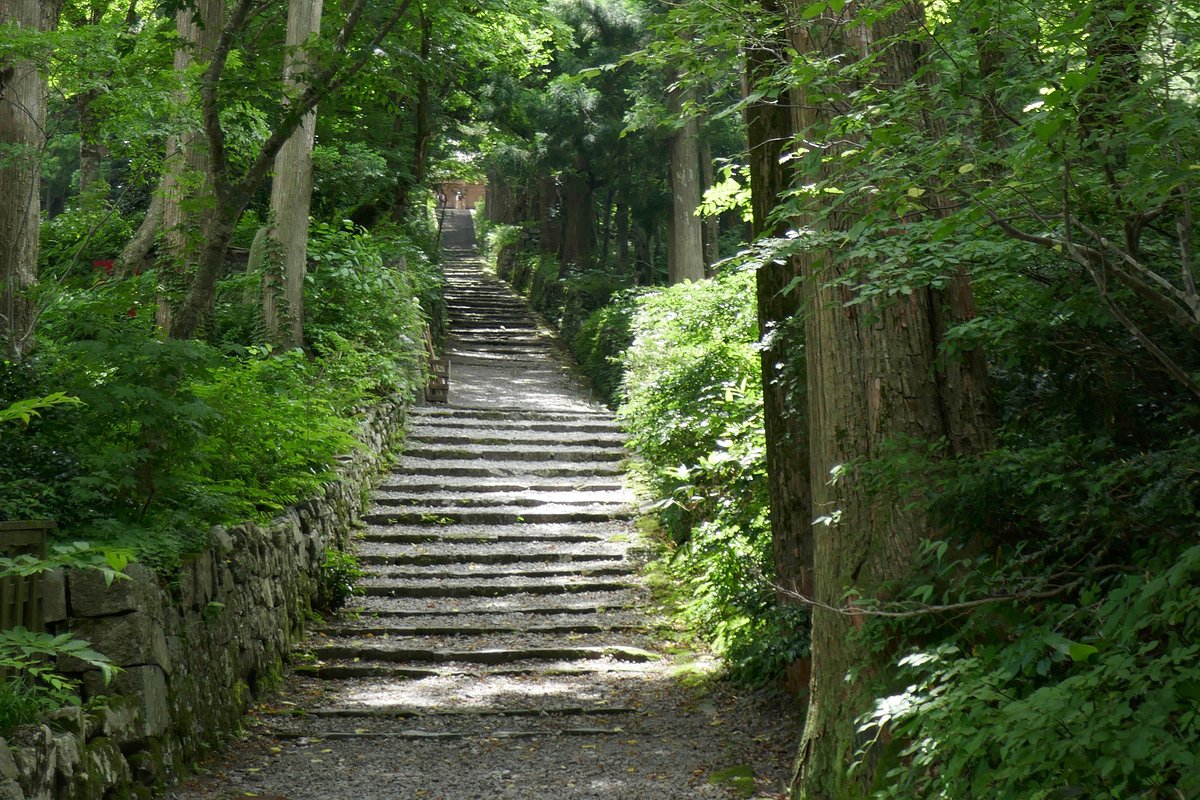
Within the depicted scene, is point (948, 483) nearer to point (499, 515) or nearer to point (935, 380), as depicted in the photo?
point (935, 380)

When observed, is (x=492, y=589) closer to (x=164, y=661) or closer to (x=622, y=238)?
(x=164, y=661)

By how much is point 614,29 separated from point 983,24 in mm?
16879

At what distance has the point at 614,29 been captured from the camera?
19266 mm

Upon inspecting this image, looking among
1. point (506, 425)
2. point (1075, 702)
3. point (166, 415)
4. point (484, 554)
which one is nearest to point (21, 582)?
point (166, 415)

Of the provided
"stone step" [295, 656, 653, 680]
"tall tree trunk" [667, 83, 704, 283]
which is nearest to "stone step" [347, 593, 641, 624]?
"stone step" [295, 656, 653, 680]

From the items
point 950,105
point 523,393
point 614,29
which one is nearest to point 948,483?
point 950,105

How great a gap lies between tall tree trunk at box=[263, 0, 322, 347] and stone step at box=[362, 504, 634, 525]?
2.16 meters

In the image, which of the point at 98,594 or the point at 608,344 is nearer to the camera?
the point at 98,594

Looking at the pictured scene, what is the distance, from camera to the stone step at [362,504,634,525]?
10938mm

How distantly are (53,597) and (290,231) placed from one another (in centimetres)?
755

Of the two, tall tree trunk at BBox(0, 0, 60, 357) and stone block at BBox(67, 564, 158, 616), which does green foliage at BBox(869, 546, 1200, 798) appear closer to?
stone block at BBox(67, 564, 158, 616)

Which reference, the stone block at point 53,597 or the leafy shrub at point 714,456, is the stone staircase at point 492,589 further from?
the stone block at point 53,597

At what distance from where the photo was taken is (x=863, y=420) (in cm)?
485

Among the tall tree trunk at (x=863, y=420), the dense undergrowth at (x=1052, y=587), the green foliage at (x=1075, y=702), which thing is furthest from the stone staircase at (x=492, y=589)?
the green foliage at (x=1075, y=702)
